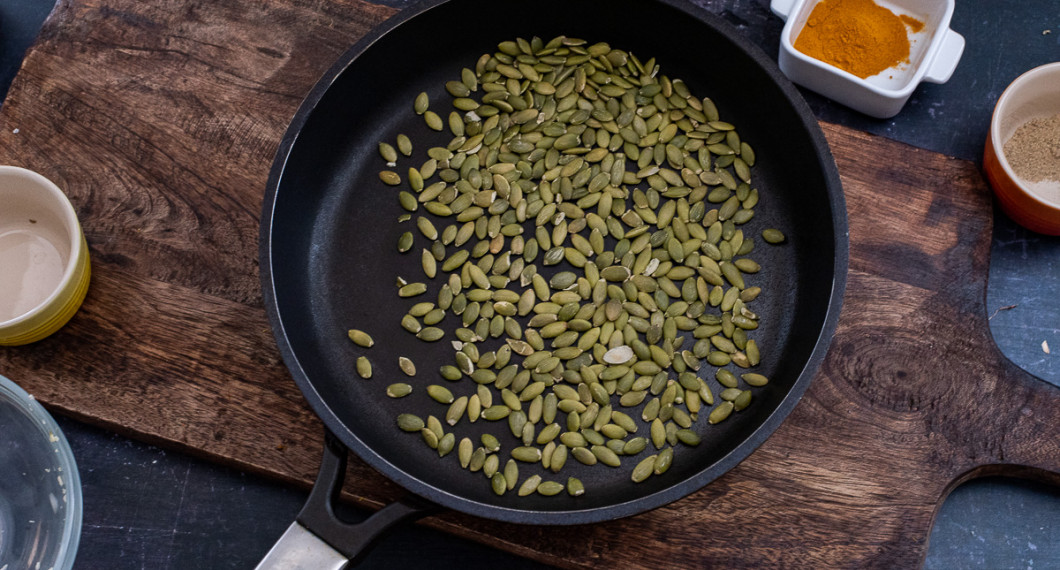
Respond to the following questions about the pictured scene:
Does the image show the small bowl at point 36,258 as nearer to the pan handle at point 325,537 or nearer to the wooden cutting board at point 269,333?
the wooden cutting board at point 269,333

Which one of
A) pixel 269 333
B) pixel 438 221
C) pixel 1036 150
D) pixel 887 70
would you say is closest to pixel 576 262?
pixel 438 221

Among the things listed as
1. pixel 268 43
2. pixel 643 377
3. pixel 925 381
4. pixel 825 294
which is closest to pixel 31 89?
pixel 268 43

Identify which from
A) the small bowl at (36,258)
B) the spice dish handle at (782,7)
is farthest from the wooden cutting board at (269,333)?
the spice dish handle at (782,7)

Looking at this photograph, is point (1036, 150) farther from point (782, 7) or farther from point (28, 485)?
point (28, 485)

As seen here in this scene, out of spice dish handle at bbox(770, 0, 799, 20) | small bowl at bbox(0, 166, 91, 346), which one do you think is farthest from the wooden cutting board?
spice dish handle at bbox(770, 0, 799, 20)

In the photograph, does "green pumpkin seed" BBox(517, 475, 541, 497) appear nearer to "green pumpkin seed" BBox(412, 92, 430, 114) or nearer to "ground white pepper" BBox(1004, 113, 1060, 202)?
"green pumpkin seed" BBox(412, 92, 430, 114)

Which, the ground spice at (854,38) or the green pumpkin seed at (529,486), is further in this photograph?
the ground spice at (854,38)

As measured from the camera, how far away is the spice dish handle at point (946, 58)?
0.96 metres

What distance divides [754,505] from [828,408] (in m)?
0.12

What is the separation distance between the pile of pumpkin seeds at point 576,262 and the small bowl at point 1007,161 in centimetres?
25

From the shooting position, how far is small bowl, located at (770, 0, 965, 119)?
0.94 meters

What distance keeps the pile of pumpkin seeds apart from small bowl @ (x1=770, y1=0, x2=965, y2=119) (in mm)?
108

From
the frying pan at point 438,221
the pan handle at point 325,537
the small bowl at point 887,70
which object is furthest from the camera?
the small bowl at point 887,70

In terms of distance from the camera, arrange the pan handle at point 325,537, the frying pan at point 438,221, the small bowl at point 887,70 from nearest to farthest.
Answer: the pan handle at point 325,537, the frying pan at point 438,221, the small bowl at point 887,70
